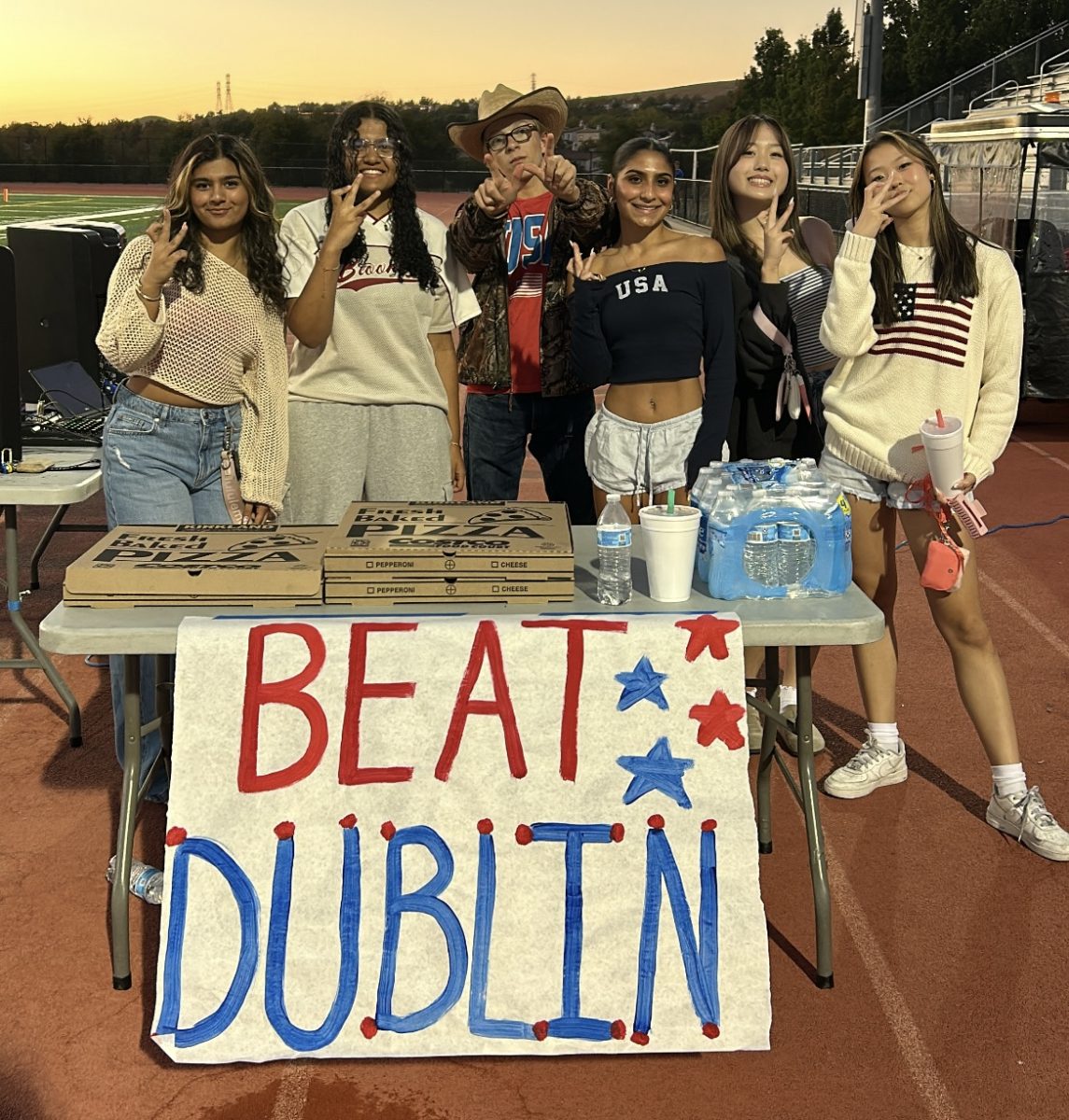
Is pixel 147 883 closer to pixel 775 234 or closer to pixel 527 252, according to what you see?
pixel 527 252

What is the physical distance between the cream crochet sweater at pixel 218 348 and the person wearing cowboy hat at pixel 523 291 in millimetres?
852

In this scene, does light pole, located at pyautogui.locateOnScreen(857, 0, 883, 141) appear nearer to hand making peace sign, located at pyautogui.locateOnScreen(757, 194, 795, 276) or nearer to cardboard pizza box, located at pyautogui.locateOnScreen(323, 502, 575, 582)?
hand making peace sign, located at pyautogui.locateOnScreen(757, 194, 795, 276)

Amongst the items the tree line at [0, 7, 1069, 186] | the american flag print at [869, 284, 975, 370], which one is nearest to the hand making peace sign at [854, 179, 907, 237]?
the american flag print at [869, 284, 975, 370]

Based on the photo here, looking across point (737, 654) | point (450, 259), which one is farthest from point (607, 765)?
point (450, 259)

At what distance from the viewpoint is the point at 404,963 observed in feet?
10.4

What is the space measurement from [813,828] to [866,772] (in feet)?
4.13

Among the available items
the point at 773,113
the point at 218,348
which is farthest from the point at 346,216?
the point at 773,113

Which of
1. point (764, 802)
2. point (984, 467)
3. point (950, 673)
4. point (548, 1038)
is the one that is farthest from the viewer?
point (950, 673)

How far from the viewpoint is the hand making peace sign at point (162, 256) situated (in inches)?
152

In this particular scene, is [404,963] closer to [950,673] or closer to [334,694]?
[334,694]

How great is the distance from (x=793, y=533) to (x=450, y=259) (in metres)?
1.79

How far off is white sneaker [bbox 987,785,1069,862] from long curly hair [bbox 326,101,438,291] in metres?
2.64

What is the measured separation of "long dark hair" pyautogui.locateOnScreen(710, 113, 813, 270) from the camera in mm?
4648

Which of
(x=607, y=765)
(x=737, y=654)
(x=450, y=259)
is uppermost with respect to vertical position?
(x=450, y=259)
